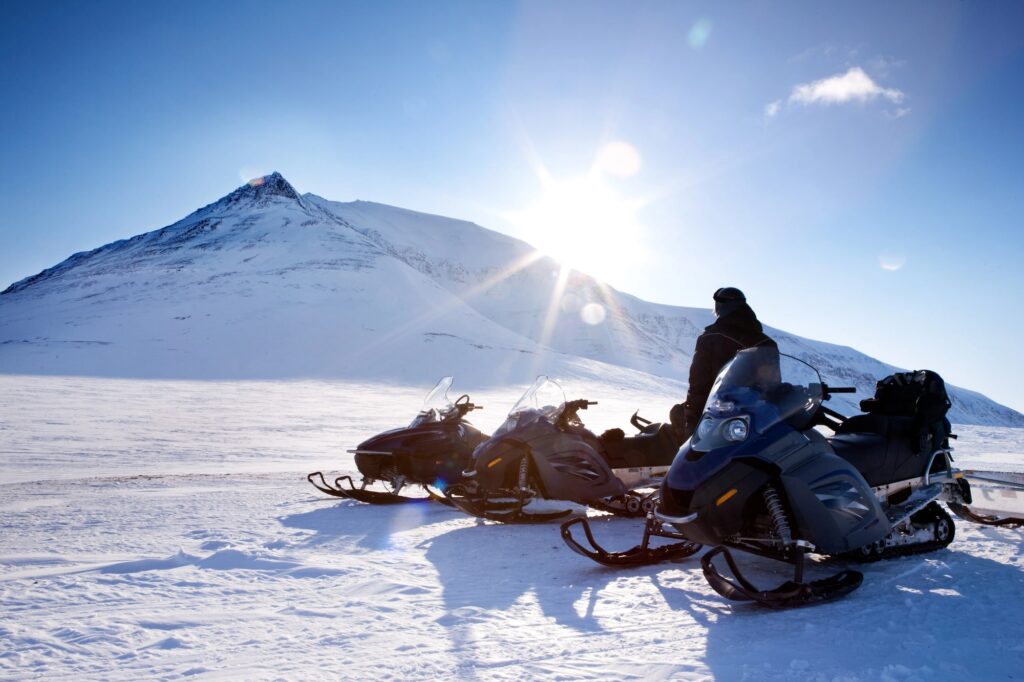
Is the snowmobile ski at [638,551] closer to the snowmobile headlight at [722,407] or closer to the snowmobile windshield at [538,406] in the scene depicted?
the snowmobile headlight at [722,407]

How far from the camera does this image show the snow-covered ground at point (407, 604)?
2607 millimetres

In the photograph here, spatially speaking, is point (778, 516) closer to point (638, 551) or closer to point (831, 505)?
point (831, 505)

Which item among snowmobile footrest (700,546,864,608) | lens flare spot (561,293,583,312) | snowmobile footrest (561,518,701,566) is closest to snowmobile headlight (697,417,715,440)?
snowmobile footrest (700,546,864,608)

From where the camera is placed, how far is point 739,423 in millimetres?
Answer: 3426

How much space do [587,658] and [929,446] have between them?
3361 millimetres

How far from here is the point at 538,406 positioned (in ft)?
19.1

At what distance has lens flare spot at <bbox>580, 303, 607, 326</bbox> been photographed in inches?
3975

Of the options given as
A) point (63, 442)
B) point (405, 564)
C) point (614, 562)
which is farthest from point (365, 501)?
point (63, 442)

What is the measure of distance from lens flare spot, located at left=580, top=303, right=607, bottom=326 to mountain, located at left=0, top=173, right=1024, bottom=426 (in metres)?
0.45

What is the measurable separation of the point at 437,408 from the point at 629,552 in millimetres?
3635

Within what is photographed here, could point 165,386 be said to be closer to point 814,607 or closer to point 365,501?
point 365,501

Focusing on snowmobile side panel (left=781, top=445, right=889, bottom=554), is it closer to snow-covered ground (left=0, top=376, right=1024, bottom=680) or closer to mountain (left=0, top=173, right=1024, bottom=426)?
snow-covered ground (left=0, top=376, right=1024, bottom=680)

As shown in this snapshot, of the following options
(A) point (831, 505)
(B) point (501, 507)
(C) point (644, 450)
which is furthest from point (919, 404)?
(B) point (501, 507)

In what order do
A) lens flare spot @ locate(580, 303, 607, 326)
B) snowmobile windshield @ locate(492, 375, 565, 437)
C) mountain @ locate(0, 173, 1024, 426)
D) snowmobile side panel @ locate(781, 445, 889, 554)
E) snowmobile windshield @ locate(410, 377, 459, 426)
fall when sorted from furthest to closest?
lens flare spot @ locate(580, 303, 607, 326)
mountain @ locate(0, 173, 1024, 426)
snowmobile windshield @ locate(410, 377, 459, 426)
snowmobile windshield @ locate(492, 375, 565, 437)
snowmobile side panel @ locate(781, 445, 889, 554)
